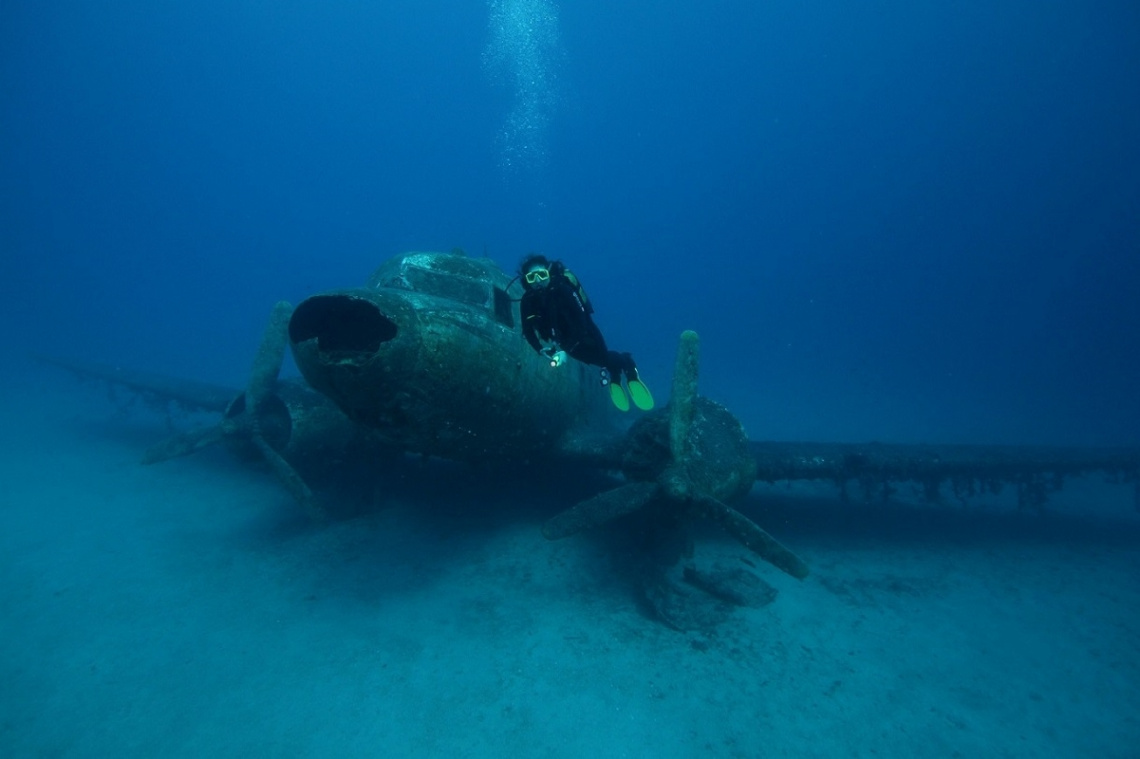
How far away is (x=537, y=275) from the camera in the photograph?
517 cm

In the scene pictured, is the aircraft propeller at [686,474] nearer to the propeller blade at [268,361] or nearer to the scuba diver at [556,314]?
the scuba diver at [556,314]

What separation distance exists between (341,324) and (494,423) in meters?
2.32

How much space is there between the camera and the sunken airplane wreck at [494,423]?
5547mm

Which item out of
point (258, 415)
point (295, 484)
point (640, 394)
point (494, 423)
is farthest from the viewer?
point (258, 415)

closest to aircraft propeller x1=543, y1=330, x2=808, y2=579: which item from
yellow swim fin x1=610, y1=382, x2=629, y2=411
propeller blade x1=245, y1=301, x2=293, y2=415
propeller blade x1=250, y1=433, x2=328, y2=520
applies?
yellow swim fin x1=610, y1=382, x2=629, y2=411

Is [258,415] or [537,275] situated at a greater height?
[537,275]

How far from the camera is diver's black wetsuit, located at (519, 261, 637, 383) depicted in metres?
5.25

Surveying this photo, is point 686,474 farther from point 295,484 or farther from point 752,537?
point 295,484

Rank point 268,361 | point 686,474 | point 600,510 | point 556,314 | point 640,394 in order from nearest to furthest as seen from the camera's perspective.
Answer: point 556,314
point 640,394
point 600,510
point 686,474
point 268,361

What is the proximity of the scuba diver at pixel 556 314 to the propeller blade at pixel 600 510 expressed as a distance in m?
1.65

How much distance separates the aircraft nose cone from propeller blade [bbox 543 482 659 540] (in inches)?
122

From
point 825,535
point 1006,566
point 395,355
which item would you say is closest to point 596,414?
point 825,535

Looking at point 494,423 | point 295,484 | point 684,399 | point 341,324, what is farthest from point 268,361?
point 684,399

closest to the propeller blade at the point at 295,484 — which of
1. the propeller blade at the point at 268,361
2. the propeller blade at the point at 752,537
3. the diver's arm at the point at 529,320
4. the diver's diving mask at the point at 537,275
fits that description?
the propeller blade at the point at 268,361
